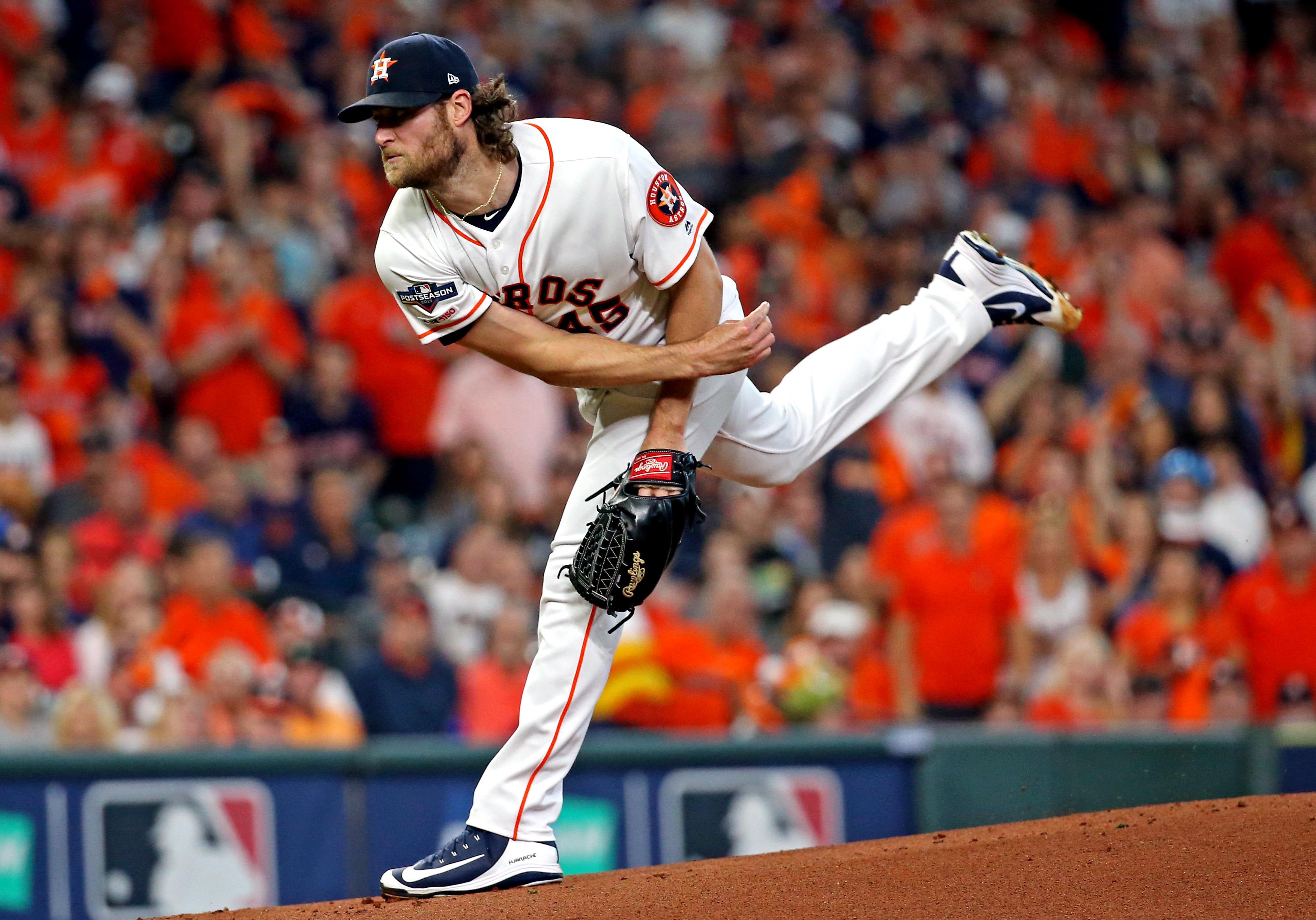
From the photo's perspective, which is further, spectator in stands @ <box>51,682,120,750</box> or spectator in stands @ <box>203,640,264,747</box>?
spectator in stands @ <box>203,640,264,747</box>

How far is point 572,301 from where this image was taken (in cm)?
401

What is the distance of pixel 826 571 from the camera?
833cm

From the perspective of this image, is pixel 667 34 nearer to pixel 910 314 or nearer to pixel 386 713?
pixel 386 713

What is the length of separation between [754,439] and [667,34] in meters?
8.17

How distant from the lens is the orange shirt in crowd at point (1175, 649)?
7043 mm

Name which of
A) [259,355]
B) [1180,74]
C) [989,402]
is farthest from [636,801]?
[1180,74]

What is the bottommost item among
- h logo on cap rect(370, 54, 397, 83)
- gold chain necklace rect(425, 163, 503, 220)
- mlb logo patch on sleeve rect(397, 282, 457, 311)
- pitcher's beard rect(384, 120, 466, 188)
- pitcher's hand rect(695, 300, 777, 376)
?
pitcher's hand rect(695, 300, 777, 376)

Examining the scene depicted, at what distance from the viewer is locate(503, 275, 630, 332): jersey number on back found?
3.96 meters

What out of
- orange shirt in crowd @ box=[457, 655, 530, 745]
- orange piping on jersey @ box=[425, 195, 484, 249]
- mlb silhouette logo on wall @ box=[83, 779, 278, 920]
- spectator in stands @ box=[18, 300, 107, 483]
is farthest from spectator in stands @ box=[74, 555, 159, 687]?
orange piping on jersey @ box=[425, 195, 484, 249]

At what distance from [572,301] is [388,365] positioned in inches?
190

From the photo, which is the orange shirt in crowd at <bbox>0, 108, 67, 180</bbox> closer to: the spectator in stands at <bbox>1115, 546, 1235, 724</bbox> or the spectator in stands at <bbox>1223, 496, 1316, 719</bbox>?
the spectator in stands at <bbox>1115, 546, 1235, 724</bbox>

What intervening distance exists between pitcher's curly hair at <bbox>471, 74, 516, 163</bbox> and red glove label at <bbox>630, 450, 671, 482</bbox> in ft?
2.50

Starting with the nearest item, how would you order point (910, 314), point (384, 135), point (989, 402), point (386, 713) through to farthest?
point (384, 135) < point (910, 314) < point (386, 713) < point (989, 402)

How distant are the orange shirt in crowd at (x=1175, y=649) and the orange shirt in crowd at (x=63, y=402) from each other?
192 inches
